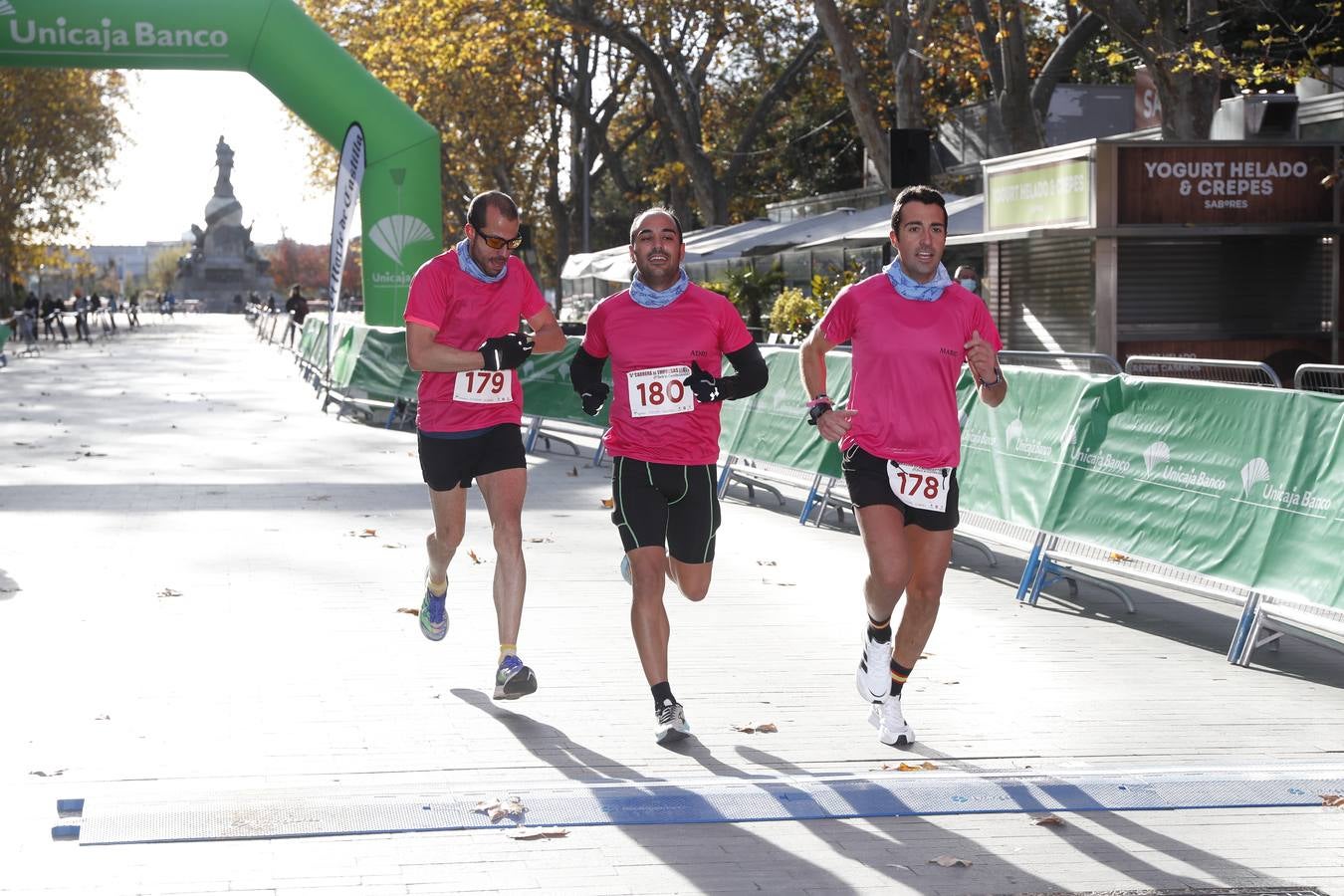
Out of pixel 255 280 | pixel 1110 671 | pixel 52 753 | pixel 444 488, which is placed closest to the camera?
pixel 52 753

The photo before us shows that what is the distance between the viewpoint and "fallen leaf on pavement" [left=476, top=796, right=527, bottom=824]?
555 cm

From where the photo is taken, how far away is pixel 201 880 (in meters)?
4.90

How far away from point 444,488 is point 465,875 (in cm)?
271

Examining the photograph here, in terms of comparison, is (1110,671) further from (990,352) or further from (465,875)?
(465,875)

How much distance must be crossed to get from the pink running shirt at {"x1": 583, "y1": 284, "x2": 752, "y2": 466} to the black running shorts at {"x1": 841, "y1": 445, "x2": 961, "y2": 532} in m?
0.57

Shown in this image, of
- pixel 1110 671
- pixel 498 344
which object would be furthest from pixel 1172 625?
pixel 498 344

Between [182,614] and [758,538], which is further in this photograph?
[758,538]

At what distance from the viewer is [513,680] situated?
711cm

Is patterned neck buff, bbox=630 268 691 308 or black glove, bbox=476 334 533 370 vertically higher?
patterned neck buff, bbox=630 268 691 308

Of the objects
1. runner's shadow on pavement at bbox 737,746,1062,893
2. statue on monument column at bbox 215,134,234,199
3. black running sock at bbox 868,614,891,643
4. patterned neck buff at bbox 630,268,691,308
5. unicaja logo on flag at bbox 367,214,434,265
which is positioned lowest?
runner's shadow on pavement at bbox 737,746,1062,893

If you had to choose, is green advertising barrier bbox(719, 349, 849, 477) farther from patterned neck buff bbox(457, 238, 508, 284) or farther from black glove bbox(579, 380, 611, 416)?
black glove bbox(579, 380, 611, 416)

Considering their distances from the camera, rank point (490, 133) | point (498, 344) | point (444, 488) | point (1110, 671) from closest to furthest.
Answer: point (498, 344), point (444, 488), point (1110, 671), point (490, 133)

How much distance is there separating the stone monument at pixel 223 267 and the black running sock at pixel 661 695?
119236 millimetres

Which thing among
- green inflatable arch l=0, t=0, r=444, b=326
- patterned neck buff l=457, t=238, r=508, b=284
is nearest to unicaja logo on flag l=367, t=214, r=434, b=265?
green inflatable arch l=0, t=0, r=444, b=326
